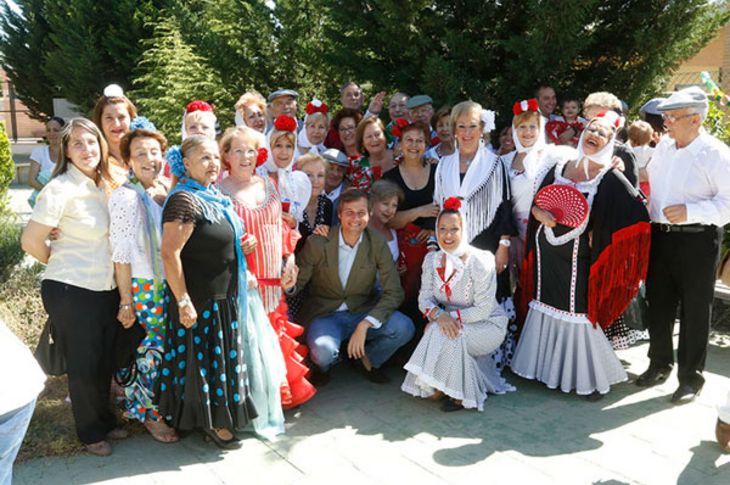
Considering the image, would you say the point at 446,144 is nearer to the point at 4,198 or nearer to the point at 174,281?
the point at 174,281

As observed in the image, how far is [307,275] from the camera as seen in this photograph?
4766 mm

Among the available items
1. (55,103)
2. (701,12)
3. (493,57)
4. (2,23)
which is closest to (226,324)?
(493,57)

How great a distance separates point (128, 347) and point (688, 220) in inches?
142

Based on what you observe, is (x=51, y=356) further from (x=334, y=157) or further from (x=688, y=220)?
(x=688, y=220)

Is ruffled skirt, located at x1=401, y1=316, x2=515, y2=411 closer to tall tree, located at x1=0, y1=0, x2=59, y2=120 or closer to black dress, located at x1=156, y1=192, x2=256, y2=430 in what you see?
black dress, located at x1=156, y1=192, x2=256, y2=430

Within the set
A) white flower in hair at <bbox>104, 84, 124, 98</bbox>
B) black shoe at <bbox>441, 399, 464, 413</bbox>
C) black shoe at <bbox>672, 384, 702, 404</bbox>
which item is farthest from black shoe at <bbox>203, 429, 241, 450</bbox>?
black shoe at <bbox>672, 384, 702, 404</bbox>

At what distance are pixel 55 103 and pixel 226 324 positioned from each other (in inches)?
712

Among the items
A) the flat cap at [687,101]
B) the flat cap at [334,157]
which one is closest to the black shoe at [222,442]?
the flat cap at [334,157]

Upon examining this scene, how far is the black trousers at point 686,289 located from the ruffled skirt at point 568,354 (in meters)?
0.44

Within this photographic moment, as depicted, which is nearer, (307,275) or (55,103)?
(307,275)

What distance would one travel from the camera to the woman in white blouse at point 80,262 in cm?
357

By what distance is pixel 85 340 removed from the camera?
367 cm

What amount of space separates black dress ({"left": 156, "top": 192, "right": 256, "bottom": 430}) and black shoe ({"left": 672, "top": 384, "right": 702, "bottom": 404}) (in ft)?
9.54

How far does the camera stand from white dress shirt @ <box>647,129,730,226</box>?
4160 mm
